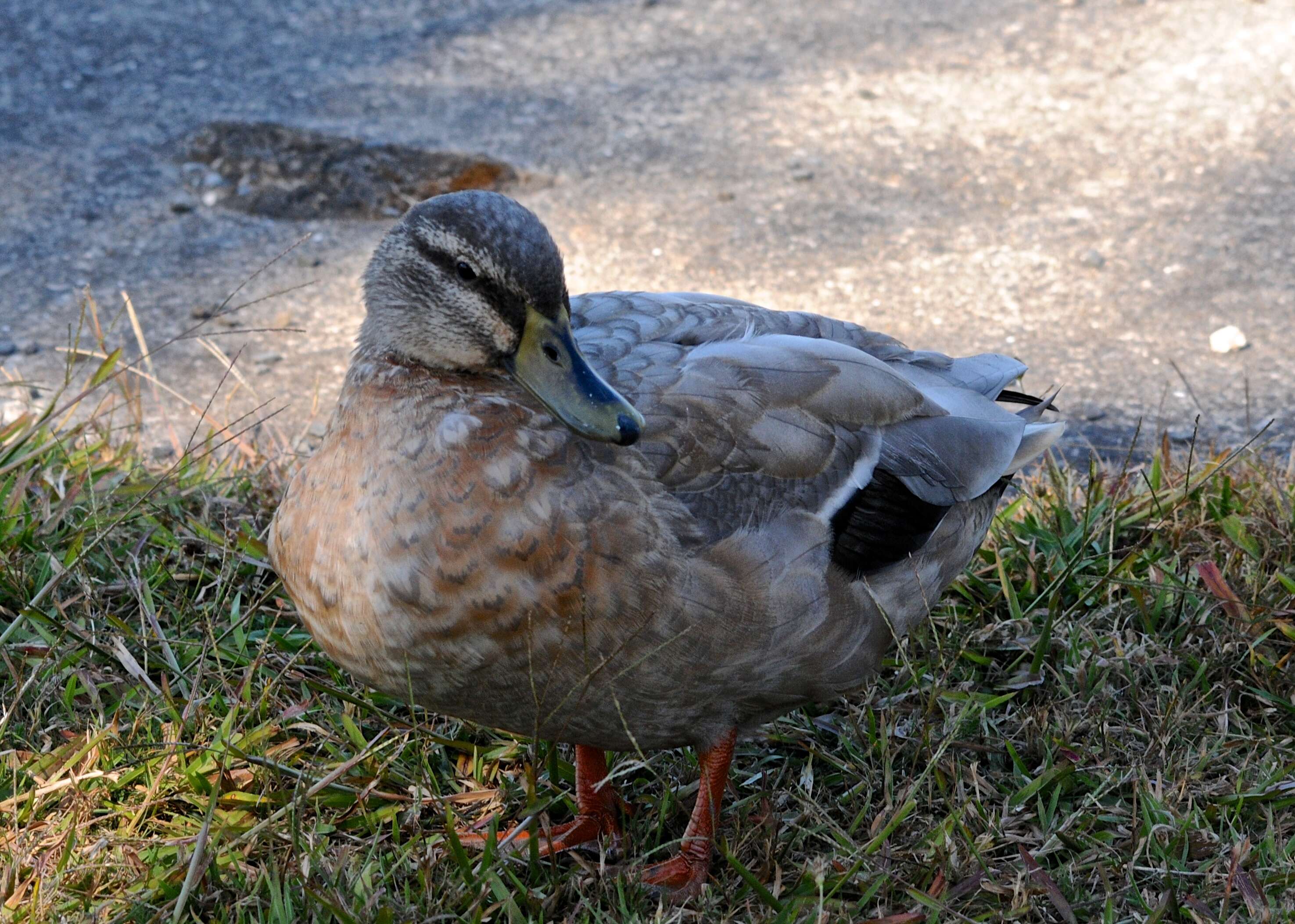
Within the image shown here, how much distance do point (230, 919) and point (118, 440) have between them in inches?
74.1

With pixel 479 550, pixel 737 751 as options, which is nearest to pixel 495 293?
pixel 479 550

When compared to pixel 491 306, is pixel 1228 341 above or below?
below

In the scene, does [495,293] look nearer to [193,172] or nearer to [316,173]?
[316,173]

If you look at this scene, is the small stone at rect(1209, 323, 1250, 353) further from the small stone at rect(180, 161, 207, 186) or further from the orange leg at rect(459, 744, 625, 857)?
the small stone at rect(180, 161, 207, 186)

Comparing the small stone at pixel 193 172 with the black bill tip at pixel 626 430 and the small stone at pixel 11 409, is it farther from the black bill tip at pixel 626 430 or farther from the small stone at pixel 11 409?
the black bill tip at pixel 626 430

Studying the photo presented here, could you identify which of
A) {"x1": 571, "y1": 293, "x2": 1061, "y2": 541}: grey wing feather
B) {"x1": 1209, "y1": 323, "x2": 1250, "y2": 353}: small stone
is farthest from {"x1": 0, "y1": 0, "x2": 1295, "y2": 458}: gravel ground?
{"x1": 571, "y1": 293, "x2": 1061, "y2": 541}: grey wing feather

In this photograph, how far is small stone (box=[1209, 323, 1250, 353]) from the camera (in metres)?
4.12

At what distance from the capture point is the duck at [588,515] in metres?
2.17

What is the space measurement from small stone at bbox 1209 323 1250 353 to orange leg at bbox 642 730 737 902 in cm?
246

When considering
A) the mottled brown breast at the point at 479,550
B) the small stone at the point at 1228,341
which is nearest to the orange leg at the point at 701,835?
the mottled brown breast at the point at 479,550

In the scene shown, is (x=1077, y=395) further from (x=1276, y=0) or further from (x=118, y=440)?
(x=1276, y=0)

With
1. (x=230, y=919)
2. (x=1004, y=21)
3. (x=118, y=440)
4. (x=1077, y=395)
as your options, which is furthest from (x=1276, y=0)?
(x=230, y=919)

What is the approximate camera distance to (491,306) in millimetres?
2236

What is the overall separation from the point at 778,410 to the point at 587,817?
2.96ft
